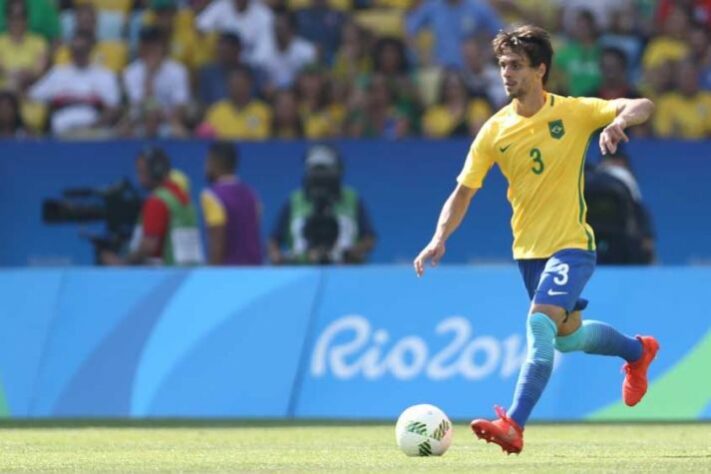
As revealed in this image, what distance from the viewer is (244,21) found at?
21.6m

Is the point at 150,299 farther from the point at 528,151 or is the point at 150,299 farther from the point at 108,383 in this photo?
the point at 528,151

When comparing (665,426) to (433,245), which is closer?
(433,245)

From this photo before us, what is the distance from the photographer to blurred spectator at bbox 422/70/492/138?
2002cm

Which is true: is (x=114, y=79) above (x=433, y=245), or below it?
below

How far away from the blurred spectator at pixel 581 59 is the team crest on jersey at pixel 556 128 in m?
10.9

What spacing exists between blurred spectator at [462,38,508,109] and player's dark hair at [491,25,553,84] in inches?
405

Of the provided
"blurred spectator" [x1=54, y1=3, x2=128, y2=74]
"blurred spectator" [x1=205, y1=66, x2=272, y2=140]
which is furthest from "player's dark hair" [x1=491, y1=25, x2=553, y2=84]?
"blurred spectator" [x1=54, y1=3, x2=128, y2=74]

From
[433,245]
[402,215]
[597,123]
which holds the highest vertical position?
[597,123]

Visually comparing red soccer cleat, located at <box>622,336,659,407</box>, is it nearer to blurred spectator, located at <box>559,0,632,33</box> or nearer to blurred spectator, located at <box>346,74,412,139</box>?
blurred spectator, located at <box>346,74,412,139</box>

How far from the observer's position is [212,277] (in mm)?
15227

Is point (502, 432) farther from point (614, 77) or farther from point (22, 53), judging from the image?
point (22, 53)

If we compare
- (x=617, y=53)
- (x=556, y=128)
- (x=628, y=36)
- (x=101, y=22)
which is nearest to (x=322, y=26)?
(x=101, y=22)

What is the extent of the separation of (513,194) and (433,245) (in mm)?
530

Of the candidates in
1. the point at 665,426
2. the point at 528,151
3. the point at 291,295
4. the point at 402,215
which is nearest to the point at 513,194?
the point at 528,151
